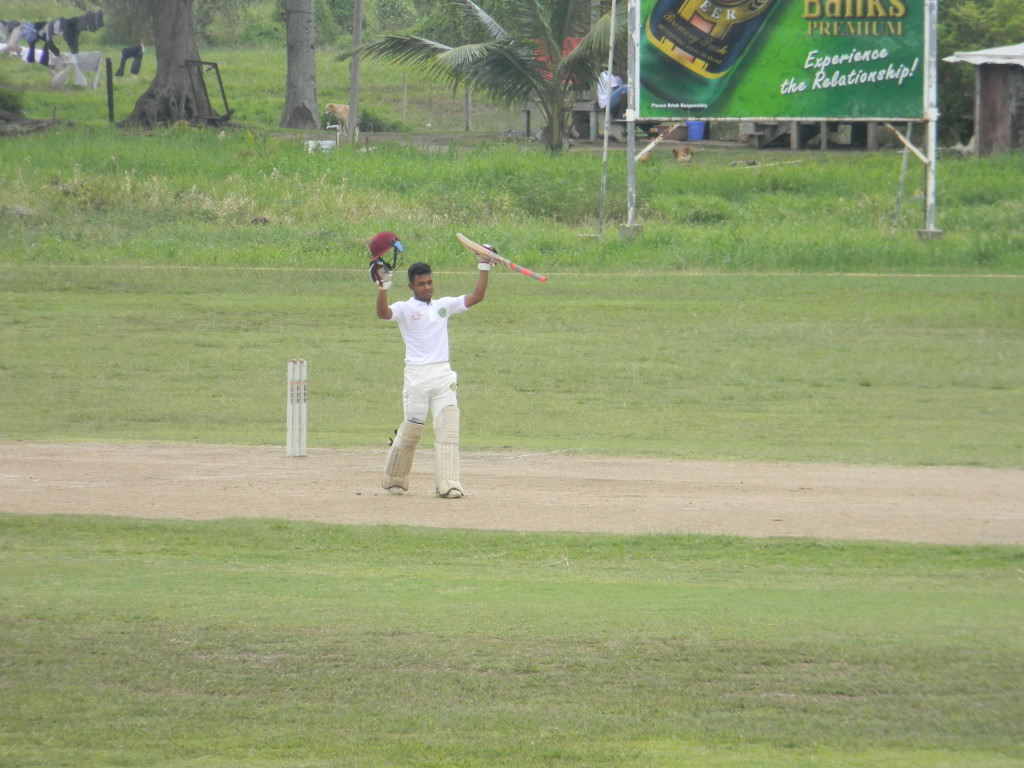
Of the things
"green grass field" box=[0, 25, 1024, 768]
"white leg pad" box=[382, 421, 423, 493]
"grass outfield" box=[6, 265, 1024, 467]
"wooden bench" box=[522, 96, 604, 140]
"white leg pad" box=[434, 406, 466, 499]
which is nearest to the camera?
"green grass field" box=[0, 25, 1024, 768]

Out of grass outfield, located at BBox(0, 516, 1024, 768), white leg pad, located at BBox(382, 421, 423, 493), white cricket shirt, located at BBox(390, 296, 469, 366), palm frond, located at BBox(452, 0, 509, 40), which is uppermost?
palm frond, located at BBox(452, 0, 509, 40)

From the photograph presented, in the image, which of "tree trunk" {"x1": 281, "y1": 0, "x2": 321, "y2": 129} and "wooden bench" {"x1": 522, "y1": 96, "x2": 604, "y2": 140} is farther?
"wooden bench" {"x1": 522, "y1": 96, "x2": 604, "y2": 140}

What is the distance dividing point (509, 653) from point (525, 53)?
1152 inches

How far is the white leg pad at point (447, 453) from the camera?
11109 millimetres

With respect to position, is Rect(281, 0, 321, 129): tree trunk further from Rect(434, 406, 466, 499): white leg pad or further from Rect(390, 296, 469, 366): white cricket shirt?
Rect(434, 406, 466, 499): white leg pad

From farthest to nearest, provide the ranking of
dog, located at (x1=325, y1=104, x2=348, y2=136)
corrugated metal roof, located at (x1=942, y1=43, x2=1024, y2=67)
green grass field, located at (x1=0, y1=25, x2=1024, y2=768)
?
1. dog, located at (x1=325, y1=104, x2=348, y2=136)
2. corrugated metal roof, located at (x1=942, y1=43, x2=1024, y2=67)
3. green grass field, located at (x1=0, y1=25, x2=1024, y2=768)

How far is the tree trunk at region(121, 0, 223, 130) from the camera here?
40.8 m

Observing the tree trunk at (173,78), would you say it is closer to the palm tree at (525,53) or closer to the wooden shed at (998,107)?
the palm tree at (525,53)

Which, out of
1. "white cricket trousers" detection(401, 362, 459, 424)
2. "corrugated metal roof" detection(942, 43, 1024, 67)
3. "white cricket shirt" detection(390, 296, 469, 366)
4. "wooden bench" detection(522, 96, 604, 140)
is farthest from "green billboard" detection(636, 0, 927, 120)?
"white cricket trousers" detection(401, 362, 459, 424)

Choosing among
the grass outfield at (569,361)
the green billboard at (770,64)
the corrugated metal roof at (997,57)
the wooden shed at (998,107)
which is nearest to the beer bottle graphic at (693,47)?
the green billboard at (770,64)

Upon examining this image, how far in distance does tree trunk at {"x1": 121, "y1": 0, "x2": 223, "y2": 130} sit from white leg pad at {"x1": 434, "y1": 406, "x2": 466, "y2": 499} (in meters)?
31.8

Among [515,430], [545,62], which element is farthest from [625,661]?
[545,62]

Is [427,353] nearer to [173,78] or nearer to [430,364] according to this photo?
[430,364]

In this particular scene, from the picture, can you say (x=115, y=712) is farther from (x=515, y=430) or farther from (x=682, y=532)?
(x=515, y=430)
